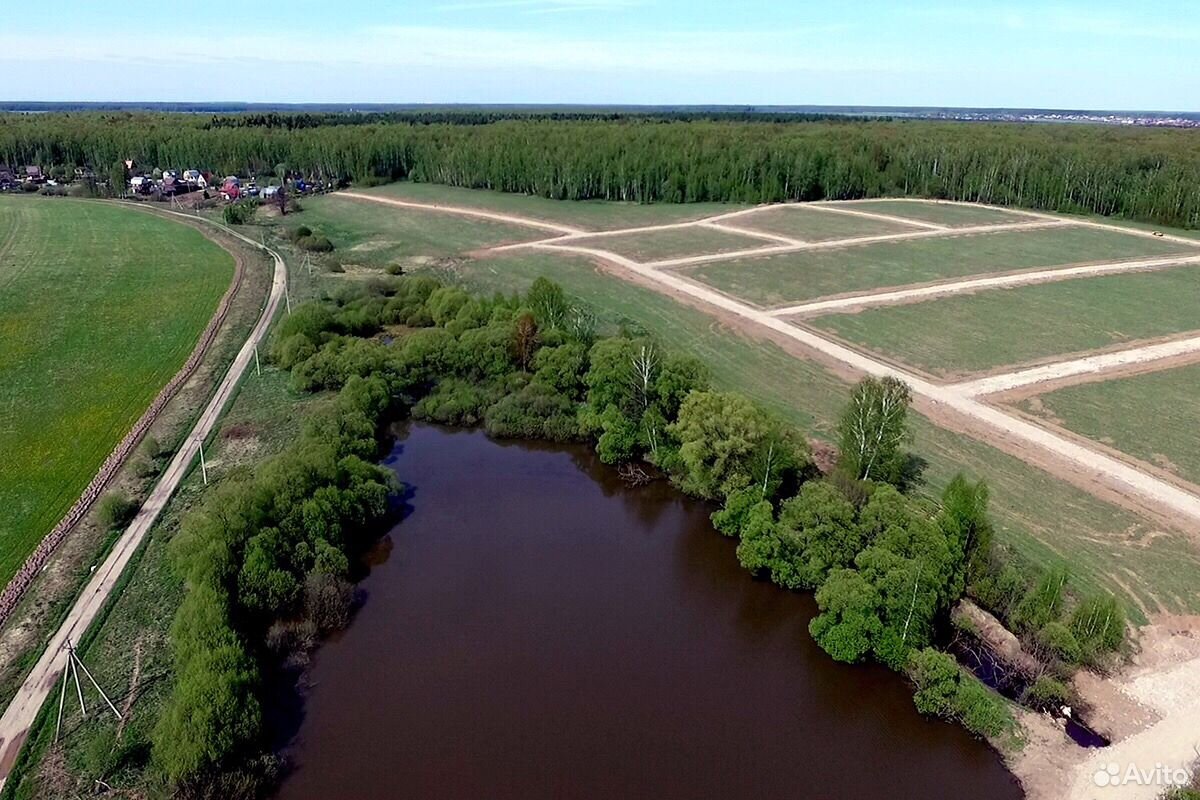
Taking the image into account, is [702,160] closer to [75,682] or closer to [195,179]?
[195,179]

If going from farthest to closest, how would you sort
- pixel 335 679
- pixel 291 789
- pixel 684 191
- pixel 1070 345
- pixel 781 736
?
pixel 684 191, pixel 1070 345, pixel 335 679, pixel 781 736, pixel 291 789

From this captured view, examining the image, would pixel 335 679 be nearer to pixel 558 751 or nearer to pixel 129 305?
pixel 558 751

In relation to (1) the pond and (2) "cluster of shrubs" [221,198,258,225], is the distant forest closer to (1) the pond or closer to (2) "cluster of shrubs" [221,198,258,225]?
(2) "cluster of shrubs" [221,198,258,225]

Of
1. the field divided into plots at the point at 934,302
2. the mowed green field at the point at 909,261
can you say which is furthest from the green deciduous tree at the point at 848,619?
the mowed green field at the point at 909,261

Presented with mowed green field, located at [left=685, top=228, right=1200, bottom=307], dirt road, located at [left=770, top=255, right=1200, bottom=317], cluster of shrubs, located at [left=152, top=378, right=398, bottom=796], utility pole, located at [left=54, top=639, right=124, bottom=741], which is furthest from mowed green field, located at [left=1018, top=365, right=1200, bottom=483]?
utility pole, located at [left=54, top=639, right=124, bottom=741]

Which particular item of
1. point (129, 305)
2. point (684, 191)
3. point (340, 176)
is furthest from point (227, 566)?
point (340, 176)

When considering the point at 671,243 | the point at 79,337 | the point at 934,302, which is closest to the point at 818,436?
the point at 934,302
